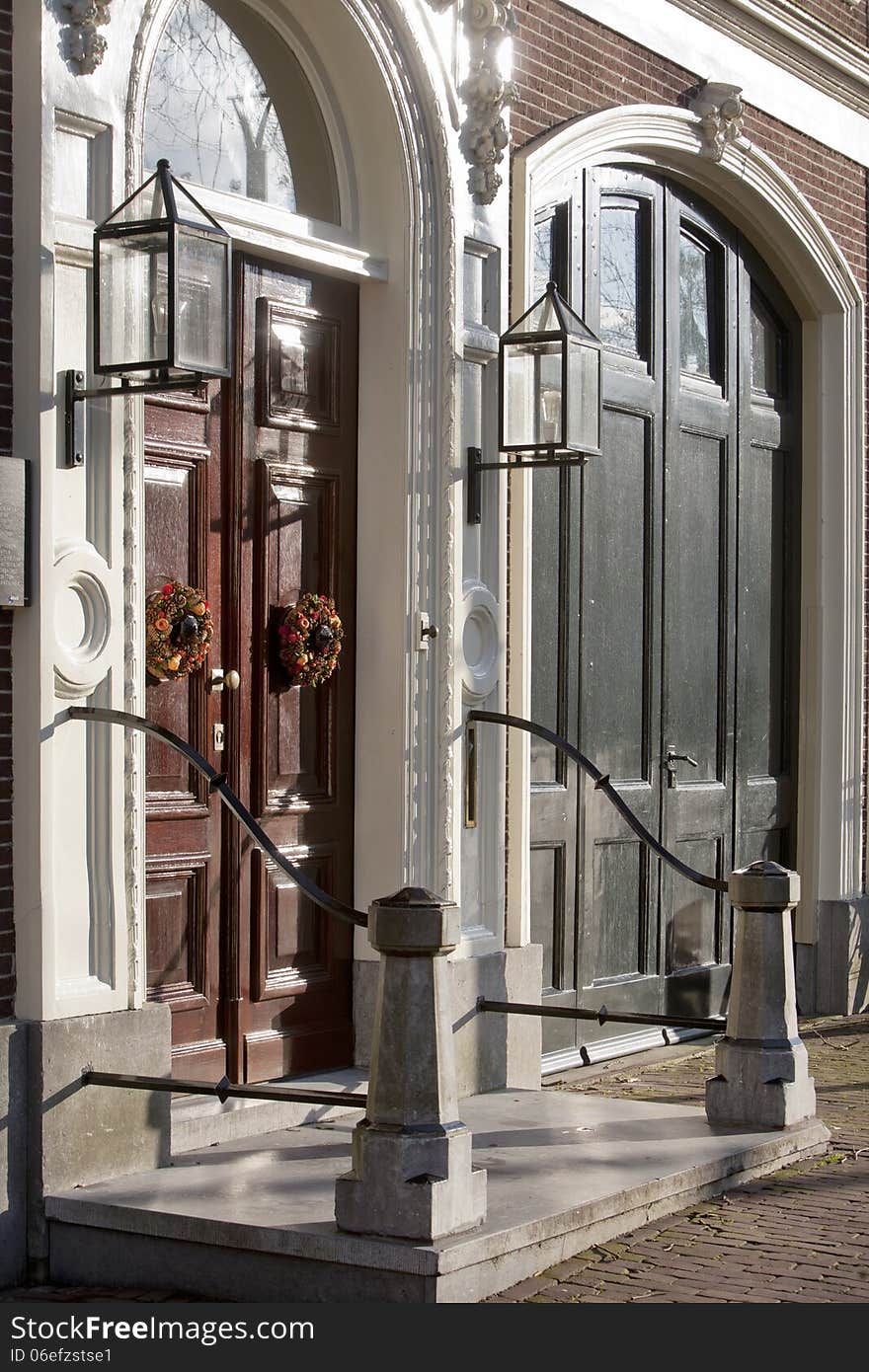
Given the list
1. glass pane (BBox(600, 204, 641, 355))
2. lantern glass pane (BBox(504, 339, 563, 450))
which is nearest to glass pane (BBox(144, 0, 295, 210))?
lantern glass pane (BBox(504, 339, 563, 450))

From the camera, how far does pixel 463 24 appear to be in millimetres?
7117

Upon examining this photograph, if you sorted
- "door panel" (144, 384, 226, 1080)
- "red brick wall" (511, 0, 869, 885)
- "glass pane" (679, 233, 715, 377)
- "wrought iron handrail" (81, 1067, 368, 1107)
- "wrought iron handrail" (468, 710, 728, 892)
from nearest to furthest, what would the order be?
"wrought iron handrail" (81, 1067, 368, 1107)
"door panel" (144, 384, 226, 1080)
"wrought iron handrail" (468, 710, 728, 892)
"red brick wall" (511, 0, 869, 885)
"glass pane" (679, 233, 715, 377)

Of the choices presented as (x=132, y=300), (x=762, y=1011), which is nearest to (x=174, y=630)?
(x=132, y=300)

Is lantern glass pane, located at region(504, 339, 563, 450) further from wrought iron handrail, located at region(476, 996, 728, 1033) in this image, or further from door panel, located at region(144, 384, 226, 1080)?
wrought iron handrail, located at region(476, 996, 728, 1033)

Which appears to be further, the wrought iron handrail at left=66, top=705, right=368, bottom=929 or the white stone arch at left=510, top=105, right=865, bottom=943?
the white stone arch at left=510, top=105, right=865, bottom=943

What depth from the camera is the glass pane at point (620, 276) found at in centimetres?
861

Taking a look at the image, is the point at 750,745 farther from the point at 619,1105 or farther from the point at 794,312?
the point at 619,1105

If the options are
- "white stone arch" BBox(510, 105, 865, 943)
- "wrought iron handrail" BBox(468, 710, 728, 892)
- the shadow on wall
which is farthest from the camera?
"white stone arch" BBox(510, 105, 865, 943)

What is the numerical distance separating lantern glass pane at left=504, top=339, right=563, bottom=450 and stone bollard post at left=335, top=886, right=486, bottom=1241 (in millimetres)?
2527

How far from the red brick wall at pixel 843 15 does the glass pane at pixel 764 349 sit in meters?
1.55

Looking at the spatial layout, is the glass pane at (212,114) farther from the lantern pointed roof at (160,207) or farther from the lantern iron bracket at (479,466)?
the lantern iron bracket at (479,466)

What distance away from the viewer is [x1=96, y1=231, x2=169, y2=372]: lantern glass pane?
208 inches

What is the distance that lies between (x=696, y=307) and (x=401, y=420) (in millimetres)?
3180

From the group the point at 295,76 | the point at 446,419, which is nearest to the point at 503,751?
the point at 446,419
